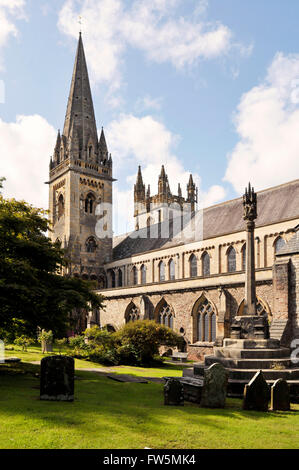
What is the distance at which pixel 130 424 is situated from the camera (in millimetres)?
7984

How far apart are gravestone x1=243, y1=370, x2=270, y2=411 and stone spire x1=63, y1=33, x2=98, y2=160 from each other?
42657 millimetres

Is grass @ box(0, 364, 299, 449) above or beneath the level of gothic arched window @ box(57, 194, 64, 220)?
beneath

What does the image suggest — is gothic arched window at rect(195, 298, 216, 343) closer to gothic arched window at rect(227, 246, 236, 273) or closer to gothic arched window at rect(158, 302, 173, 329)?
gothic arched window at rect(158, 302, 173, 329)

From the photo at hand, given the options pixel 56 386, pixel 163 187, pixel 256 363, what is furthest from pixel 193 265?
pixel 163 187

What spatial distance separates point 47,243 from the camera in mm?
15805

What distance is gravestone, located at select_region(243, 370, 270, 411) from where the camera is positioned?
9.97 metres

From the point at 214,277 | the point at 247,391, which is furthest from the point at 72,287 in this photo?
the point at 214,277

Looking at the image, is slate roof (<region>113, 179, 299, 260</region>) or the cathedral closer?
the cathedral

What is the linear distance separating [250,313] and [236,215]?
2268 cm

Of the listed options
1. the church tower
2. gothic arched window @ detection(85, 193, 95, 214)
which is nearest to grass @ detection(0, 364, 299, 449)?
the church tower

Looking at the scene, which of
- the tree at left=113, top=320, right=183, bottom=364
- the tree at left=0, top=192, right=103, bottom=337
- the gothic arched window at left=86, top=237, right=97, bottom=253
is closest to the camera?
the tree at left=0, top=192, right=103, bottom=337

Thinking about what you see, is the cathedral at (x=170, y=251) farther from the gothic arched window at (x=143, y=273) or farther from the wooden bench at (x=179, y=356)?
the wooden bench at (x=179, y=356)

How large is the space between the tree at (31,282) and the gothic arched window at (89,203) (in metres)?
32.8
